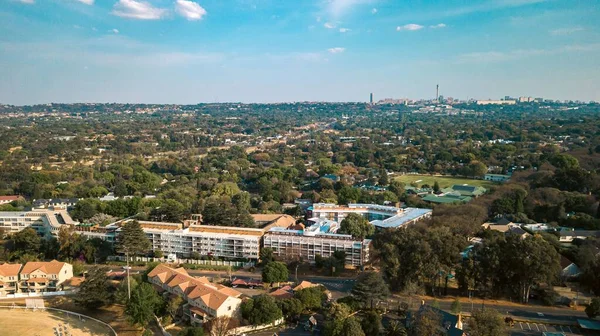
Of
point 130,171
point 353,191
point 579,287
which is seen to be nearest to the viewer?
point 579,287

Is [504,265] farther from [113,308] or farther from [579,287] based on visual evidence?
[113,308]

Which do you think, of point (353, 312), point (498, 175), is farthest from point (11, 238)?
point (498, 175)

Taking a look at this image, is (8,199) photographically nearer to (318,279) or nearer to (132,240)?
(132,240)

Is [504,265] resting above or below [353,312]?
above

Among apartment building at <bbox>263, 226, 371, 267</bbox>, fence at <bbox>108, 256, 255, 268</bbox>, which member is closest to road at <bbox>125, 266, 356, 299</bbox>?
fence at <bbox>108, 256, 255, 268</bbox>

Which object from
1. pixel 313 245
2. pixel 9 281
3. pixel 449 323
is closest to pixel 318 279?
pixel 313 245

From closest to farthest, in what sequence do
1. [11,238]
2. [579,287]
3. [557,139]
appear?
[579,287] < [11,238] < [557,139]

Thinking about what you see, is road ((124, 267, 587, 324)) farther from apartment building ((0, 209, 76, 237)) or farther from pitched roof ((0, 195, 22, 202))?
pitched roof ((0, 195, 22, 202))
